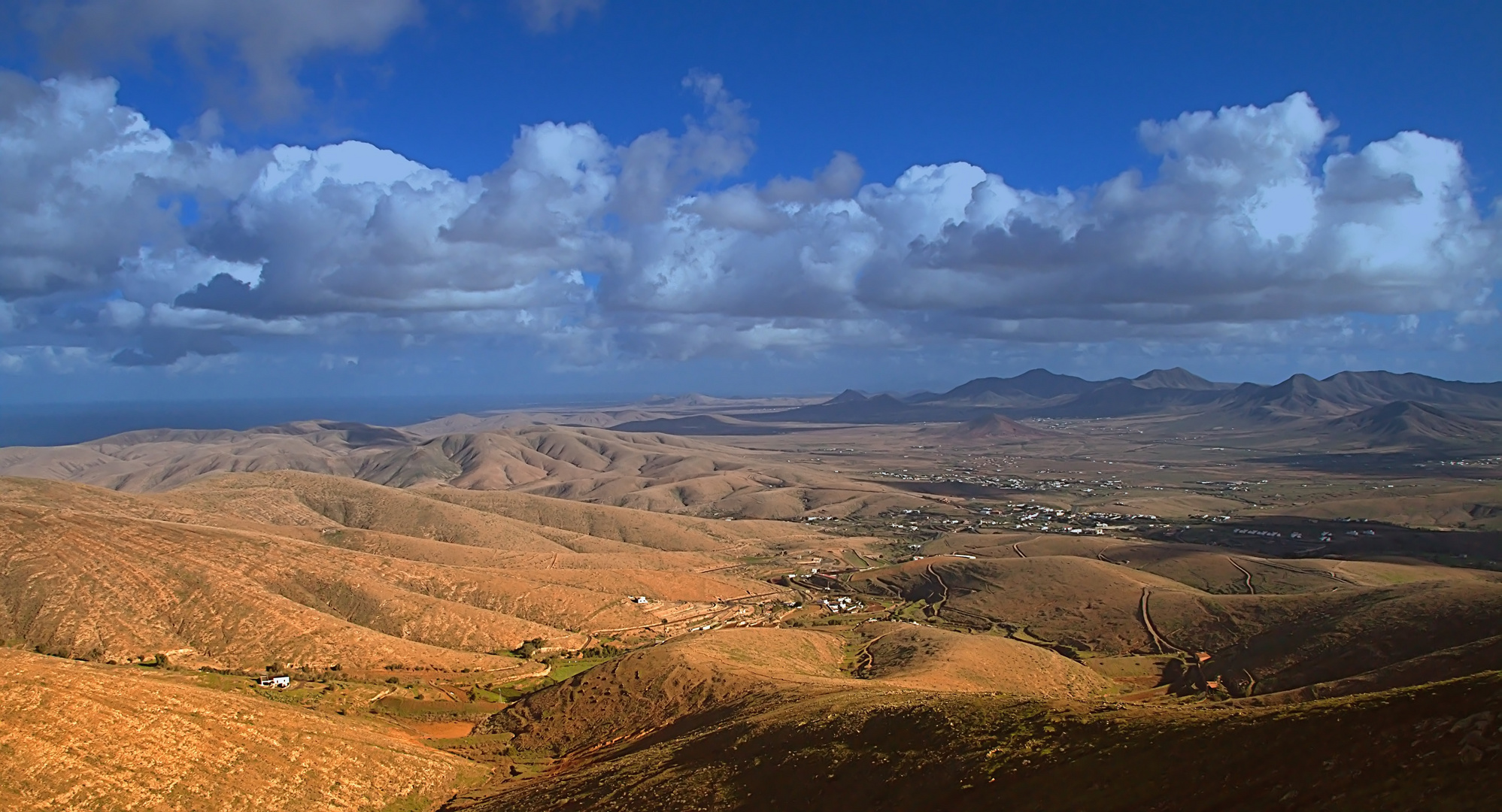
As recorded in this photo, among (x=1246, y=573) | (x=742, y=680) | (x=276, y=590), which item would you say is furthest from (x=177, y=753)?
(x=1246, y=573)

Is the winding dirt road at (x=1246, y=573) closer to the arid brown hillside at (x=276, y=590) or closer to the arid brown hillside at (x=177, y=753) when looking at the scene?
the arid brown hillside at (x=276, y=590)

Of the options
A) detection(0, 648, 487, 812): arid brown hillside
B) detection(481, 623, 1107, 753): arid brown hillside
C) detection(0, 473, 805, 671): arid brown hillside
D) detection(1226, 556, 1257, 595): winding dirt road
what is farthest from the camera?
detection(1226, 556, 1257, 595): winding dirt road

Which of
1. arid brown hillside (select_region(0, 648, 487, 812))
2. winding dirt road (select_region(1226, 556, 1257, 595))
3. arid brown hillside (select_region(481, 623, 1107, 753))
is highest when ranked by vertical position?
arid brown hillside (select_region(0, 648, 487, 812))

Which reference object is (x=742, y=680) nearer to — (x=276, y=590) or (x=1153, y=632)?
(x=1153, y=632)

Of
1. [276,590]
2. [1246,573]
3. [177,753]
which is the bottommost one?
[1246,573]

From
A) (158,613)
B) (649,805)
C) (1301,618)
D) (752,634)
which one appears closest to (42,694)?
(649,805)

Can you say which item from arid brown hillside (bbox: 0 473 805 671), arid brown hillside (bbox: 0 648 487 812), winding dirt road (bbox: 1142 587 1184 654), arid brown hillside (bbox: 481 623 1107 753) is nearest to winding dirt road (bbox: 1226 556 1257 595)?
winding dirt road (bbox: 1142 587 1184 654)

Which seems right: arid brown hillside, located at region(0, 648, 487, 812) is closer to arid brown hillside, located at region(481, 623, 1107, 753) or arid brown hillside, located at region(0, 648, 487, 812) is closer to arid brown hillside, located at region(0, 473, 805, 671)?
arid brown hillside, located at region(481, 623, 1107, 753)

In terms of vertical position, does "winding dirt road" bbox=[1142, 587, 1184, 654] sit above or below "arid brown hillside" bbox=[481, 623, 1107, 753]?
below

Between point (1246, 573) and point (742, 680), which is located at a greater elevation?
point (742, 680)

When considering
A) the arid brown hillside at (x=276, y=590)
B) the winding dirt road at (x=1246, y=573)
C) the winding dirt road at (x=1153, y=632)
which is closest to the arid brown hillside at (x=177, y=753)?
the arid brown hillside at (x=276, y=590)

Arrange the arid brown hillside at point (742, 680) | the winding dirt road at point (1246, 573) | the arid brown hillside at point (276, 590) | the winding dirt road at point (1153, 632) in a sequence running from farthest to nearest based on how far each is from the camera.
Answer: the winding dirt road at point (1246, 573)
the winding dirt road at point (1153, 632)
the arid brown hillside at point (276, 590)
the arid brown hillside at point (742, 680)
